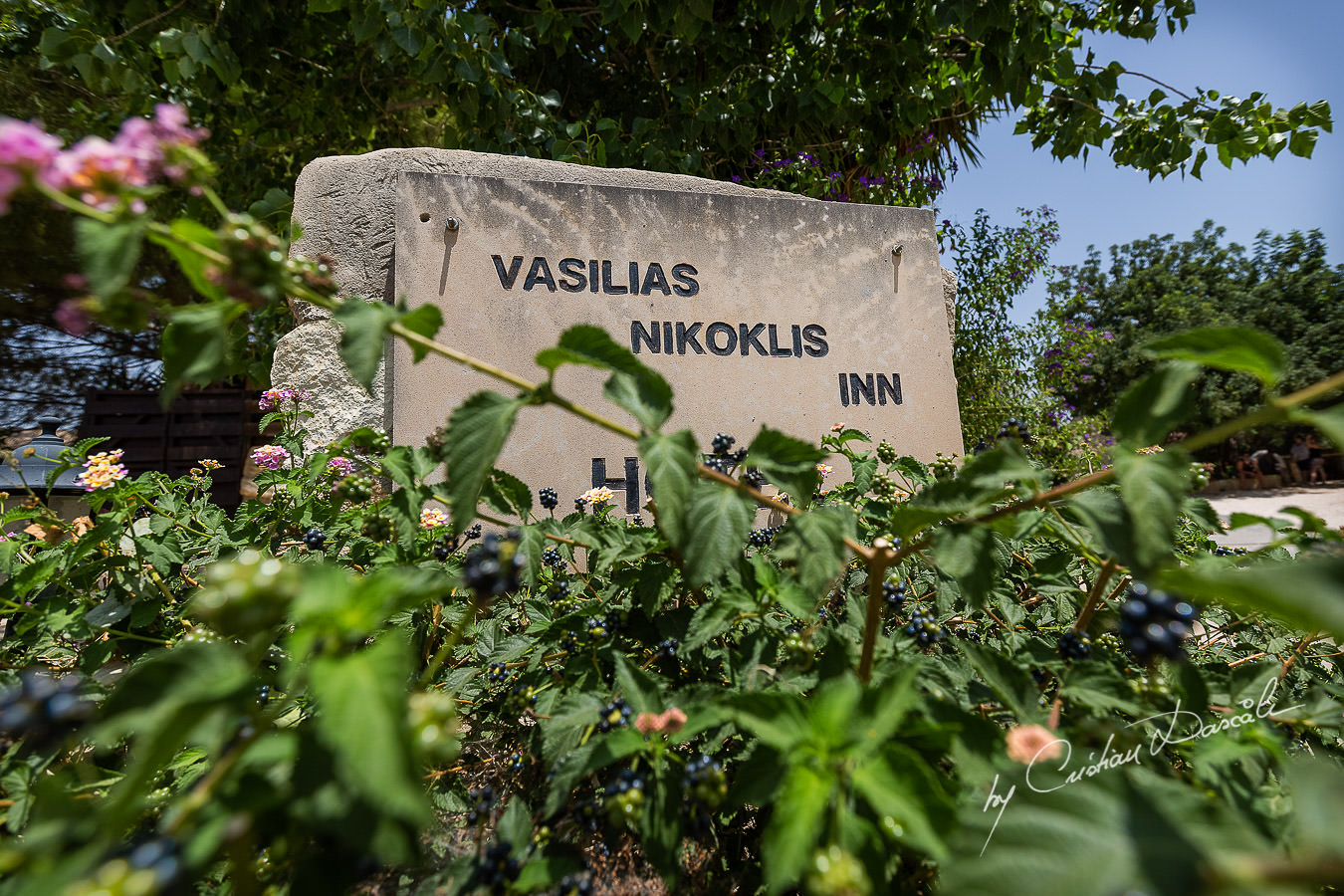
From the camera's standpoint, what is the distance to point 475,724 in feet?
3.56

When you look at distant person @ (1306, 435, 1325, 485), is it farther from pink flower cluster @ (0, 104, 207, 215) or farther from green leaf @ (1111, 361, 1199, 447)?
pink flower cluster @ (0, 104, 207, 215)

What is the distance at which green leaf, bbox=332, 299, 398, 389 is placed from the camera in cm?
60

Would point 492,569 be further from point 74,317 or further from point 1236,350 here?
point 1236,350

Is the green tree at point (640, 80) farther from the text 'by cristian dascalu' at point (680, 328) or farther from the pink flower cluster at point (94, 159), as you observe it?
the pink flower cluster at point (94, 159)

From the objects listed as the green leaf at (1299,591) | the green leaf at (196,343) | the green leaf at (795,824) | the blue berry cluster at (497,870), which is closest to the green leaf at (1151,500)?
the green leaf at (1299,591)

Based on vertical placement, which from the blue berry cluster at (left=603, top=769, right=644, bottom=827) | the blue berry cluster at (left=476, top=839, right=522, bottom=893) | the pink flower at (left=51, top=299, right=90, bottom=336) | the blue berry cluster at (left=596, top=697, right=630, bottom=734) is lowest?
the blue berry cluster at (left=476, top=839, right=522, bottom=893)

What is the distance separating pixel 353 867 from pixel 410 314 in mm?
528

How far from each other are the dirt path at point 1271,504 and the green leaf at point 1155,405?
7.26 meters

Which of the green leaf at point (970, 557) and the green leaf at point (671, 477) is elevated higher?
the green leaf at point (671, 477)

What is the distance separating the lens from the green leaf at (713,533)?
0.63m

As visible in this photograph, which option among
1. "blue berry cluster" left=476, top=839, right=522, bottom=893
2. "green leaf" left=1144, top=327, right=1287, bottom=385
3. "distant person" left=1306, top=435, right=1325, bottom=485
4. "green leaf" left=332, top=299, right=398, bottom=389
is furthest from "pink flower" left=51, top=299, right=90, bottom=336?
"distant person" left=1306, top=435, right=1325, bottom=485

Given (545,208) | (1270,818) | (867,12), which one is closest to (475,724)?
(1270,818)
